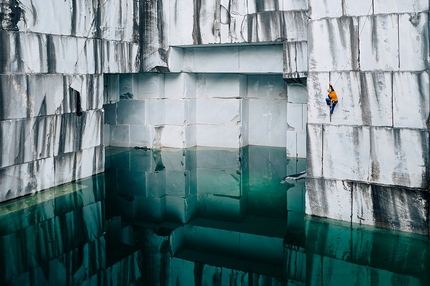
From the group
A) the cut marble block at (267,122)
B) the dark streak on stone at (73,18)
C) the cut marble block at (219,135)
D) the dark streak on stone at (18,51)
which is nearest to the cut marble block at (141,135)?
the cut marble block at (219,135)

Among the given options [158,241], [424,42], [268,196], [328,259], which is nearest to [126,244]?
[158,241]

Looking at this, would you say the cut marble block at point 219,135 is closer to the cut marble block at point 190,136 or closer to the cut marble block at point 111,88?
the cut marble block at point 190,136

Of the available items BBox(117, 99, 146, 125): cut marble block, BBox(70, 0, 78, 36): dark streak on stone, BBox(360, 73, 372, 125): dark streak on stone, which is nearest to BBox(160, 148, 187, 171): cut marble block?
BBox(117, 99, 146, 125): cut marble block

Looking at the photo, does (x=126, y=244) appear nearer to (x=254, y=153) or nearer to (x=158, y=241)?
(x=158, y=241)

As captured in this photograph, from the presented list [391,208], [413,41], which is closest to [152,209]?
[391,208]

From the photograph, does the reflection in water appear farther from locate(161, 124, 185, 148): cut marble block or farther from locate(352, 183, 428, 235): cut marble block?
locate(161, 124, 185, 148): cut marble block

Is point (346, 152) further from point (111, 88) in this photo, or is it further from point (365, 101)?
point (111, 88)

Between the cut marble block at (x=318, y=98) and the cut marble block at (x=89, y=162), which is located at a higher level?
the cut marble block at (x=318, y=98)

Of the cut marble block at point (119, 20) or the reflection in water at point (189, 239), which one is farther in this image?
A: the cut marble block at point (119, 20)
